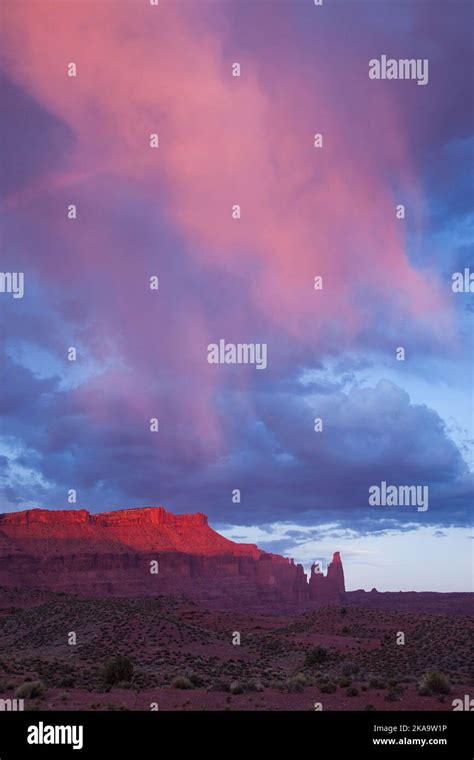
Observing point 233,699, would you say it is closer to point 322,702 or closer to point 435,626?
point 322,702

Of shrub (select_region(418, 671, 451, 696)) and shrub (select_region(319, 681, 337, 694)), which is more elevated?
shrub (select_region(418, 671, 451, 696))

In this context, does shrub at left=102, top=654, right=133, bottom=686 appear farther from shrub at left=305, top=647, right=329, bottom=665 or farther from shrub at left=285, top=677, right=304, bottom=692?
shrub at left=305, top=647, right=329, bottom=665

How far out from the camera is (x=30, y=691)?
27.0 m

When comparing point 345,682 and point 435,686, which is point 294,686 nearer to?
point 345,682

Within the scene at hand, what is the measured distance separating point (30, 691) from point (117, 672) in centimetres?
599

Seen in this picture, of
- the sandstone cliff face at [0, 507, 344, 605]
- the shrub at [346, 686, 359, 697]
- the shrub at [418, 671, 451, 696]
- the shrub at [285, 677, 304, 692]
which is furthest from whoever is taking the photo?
the sandstone cliff face at [0, 507, 344, 605]

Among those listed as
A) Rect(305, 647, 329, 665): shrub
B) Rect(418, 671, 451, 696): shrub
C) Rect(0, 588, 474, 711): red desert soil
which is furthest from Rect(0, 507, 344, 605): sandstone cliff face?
Rect(418, 671, 451, 696): shrub

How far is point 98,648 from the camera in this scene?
45875 millimetres

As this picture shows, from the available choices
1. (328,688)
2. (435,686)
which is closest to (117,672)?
(328,688)

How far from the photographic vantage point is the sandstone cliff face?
395 ft

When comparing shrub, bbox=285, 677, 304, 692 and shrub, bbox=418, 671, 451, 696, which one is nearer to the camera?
shrub, bbox=418, 671, 451, 696

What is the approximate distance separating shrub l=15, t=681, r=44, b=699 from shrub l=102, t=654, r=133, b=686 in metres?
4.76
